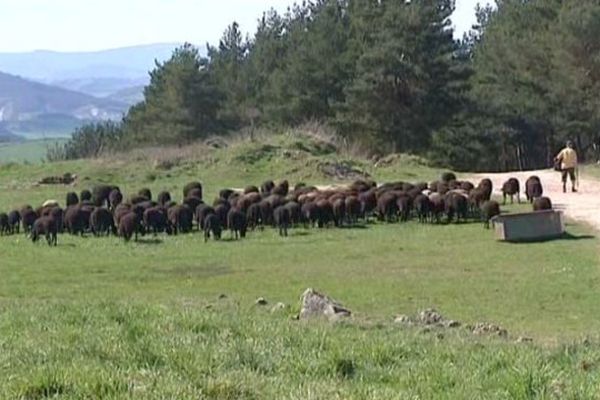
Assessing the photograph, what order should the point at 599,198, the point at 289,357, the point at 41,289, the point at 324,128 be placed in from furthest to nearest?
the point at 324,128, the point at 599,198, the point at 41,289, the point at 289,357

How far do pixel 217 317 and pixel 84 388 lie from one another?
4.30 metres

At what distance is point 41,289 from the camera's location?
20609mm

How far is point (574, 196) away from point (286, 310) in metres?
22.0

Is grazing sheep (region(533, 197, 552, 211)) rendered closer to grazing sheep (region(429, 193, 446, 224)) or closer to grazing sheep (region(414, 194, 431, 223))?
grazing sheep (region(429, 193, 446, 224))

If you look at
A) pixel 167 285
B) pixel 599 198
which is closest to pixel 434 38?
pixel 599 198

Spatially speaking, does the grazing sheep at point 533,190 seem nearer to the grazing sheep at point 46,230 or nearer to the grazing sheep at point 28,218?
the grazing sheep at point 46,230

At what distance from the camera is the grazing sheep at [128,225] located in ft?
93.2

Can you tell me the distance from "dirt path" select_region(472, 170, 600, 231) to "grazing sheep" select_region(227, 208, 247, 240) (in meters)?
9.01

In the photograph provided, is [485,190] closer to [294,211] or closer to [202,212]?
[294,211]

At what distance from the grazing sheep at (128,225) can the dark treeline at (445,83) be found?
31.2 m

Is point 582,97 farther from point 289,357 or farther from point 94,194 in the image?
point 289,357

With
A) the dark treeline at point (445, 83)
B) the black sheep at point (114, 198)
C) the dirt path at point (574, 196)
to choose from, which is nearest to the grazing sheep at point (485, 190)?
the dirt path at point (574, 196)

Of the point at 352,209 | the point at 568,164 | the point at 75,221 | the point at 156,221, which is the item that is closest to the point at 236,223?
the point at 156,221

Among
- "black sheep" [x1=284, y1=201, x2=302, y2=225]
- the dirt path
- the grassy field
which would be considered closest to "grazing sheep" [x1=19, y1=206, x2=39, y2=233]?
the grassy field
